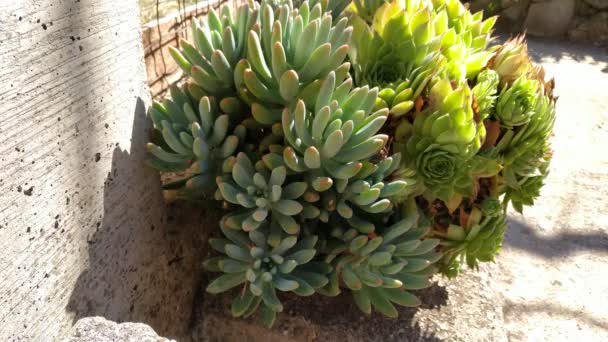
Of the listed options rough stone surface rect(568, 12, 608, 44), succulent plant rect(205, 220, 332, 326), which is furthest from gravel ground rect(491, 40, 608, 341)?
rough stone surface rect(568, 12, 608, 44)

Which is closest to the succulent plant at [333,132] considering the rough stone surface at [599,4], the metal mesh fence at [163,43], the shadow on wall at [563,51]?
the metal mesh fence at [163,43]

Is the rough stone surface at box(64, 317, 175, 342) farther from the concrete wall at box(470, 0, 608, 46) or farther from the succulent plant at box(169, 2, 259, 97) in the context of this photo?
the concrete wall at box(470, 0, 608, 46)

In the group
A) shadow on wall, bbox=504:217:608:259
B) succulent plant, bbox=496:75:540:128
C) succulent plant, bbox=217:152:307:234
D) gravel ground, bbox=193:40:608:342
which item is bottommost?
shadow on wall, bbox=504:217:608:259

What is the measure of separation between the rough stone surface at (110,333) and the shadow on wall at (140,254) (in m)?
0.17

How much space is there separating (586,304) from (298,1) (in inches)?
67.0

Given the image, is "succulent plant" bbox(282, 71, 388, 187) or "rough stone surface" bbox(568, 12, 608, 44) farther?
"rough stone surface" bbox(568, 12, 608, 44)

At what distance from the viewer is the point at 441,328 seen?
1.54 metres

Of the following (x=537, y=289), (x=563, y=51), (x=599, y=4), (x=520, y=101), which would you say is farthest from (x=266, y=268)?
(x=599, y=4)

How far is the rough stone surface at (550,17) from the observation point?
5.87 meters

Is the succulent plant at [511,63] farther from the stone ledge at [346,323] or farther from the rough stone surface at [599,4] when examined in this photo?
the rough stone surface at [599,4]

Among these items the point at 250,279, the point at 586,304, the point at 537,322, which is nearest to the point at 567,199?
the point at 586,304

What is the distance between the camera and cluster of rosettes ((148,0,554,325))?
1.19 metres

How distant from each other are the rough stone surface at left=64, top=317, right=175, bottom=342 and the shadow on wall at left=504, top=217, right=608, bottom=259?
2.17m

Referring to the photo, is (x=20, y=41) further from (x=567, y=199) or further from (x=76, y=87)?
(x=567, y=199)
